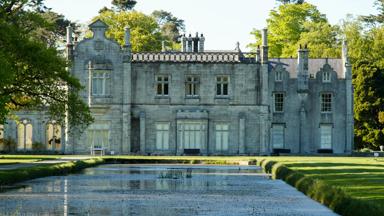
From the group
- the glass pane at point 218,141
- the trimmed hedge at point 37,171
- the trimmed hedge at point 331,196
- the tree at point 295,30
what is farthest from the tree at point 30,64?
the tree at point 295,30

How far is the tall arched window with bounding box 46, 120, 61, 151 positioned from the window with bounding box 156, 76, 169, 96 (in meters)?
7.37

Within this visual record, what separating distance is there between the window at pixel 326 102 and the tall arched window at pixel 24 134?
67.8 ft

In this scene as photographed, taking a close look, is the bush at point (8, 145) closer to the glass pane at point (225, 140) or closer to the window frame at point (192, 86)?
the window frame at point (192, 86)

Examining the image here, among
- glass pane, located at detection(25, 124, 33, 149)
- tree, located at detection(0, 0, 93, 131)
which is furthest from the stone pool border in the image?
glass pane, located at detection(25, 124, 33, 149)

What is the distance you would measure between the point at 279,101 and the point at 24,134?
18130 millimetres

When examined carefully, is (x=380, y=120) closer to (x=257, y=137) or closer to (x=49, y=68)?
(x=257, y=137)

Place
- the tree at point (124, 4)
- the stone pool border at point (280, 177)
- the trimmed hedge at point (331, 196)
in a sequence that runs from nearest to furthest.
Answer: the trimmed hedge at point (331, 196) < the stone pool border at point (280, 177) < the tree at point (124, 4)

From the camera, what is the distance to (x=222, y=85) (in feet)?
213

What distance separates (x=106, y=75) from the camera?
211 feet

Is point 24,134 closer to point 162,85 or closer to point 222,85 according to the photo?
point 162,85

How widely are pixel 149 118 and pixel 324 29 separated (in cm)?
3131

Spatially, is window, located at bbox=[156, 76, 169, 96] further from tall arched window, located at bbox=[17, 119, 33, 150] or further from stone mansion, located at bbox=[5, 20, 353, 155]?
tall arched window, located at bbox=[17, 119, 33, 150]

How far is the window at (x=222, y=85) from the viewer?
6481 cm

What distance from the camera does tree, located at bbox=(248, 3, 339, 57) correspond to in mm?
88688
